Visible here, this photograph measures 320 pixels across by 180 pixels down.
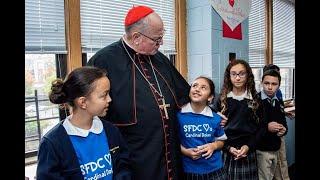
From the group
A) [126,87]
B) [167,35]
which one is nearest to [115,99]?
[126,87]

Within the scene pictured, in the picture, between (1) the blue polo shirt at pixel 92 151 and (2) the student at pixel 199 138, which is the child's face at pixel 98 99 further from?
(2) the student at pixel 199 138

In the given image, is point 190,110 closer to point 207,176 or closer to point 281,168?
point 207,176

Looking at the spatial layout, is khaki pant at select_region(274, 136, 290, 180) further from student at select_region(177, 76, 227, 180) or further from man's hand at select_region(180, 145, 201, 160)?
man's hand at select_region(180, 145, 201, 160)

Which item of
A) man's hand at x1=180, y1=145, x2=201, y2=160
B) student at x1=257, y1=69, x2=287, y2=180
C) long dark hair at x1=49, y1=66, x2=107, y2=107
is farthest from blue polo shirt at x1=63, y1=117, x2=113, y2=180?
student at x1=257, y1=69, x2=287, y2=180

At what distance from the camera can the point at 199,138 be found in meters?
1.76

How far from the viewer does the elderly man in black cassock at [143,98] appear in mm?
1458

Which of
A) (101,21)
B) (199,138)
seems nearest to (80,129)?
(199,138)

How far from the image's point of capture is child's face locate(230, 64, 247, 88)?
2.16 metres

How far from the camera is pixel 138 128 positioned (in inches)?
57.7
